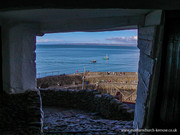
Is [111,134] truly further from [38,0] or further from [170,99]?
[38,0]

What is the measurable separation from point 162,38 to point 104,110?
6.53 metres

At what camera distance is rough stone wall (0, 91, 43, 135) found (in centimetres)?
353

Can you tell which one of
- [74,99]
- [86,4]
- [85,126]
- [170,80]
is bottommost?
[74,99]

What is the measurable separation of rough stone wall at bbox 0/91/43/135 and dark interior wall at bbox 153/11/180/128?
99.4 inches

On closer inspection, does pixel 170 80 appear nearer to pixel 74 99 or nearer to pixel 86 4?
pixel 86 4

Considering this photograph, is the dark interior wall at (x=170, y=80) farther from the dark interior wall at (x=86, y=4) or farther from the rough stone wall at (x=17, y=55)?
the rough stone wall at (x=17, y=55)

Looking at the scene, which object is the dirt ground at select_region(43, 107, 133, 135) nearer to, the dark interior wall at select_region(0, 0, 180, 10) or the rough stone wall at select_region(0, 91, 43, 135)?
the rough stone wall at select_region(0, 91, 43, 135)

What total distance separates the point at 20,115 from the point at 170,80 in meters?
3.19

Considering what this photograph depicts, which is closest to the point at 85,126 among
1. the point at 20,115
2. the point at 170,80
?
the point at 20,115

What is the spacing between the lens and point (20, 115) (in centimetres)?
384

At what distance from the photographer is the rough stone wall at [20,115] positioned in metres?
3.53

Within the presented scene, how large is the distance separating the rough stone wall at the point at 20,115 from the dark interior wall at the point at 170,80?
2.52 meters

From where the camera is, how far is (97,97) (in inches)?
365

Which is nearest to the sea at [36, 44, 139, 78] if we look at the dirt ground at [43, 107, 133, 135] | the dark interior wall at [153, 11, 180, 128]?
the dirt ground at [43, 107, 133, 135]
